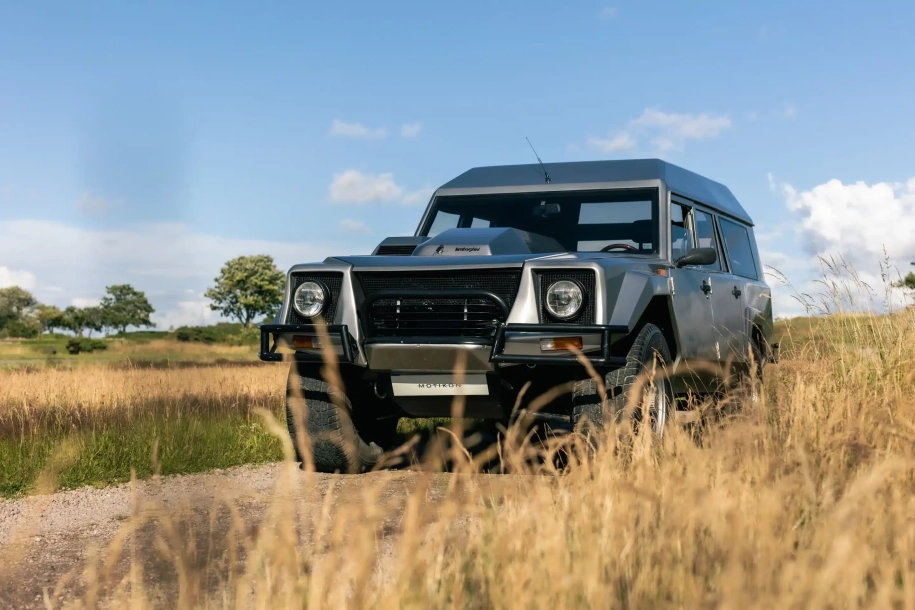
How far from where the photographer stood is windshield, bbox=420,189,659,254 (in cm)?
684

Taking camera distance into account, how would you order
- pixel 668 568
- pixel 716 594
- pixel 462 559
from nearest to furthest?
pixel 716 594
pixel 668 568
pixel 462 559

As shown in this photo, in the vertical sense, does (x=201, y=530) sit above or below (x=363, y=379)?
below

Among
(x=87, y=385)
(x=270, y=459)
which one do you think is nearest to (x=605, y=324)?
(x=270, y=459)

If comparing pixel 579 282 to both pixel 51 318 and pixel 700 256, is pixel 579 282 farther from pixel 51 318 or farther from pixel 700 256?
pixel 51 318

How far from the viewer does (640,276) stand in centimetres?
580

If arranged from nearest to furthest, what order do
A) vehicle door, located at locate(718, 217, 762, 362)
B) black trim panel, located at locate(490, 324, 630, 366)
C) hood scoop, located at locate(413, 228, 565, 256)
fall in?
black trim panel, located at locate(490, 324, 630, 366) < hood scoop, located at locate(413, 228, 565, 256) < vehicle door, located at locate(718, 217, 762, 362)

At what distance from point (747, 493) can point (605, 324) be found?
2194mm

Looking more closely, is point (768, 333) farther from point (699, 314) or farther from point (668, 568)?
point (668, 568)

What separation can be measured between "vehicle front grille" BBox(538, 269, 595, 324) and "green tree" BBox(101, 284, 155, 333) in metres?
91.5

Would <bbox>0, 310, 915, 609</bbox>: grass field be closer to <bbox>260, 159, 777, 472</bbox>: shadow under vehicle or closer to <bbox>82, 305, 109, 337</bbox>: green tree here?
<bbox>260, 159, 777, 472</bbox>: shadow under vehicle

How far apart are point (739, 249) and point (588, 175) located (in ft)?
8.01

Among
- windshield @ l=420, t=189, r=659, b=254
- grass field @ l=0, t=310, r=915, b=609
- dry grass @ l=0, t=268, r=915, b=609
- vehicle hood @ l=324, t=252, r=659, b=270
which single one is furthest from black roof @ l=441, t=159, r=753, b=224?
dry grass @ l=0, t=268, r=915, b=609

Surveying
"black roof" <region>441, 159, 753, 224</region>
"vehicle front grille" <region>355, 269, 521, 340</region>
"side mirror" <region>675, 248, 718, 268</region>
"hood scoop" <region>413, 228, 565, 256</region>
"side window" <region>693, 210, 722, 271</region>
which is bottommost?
"vehicle front grille" <region>355, 269, 521, 340</region>

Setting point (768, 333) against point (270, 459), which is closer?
point (270, 459)
